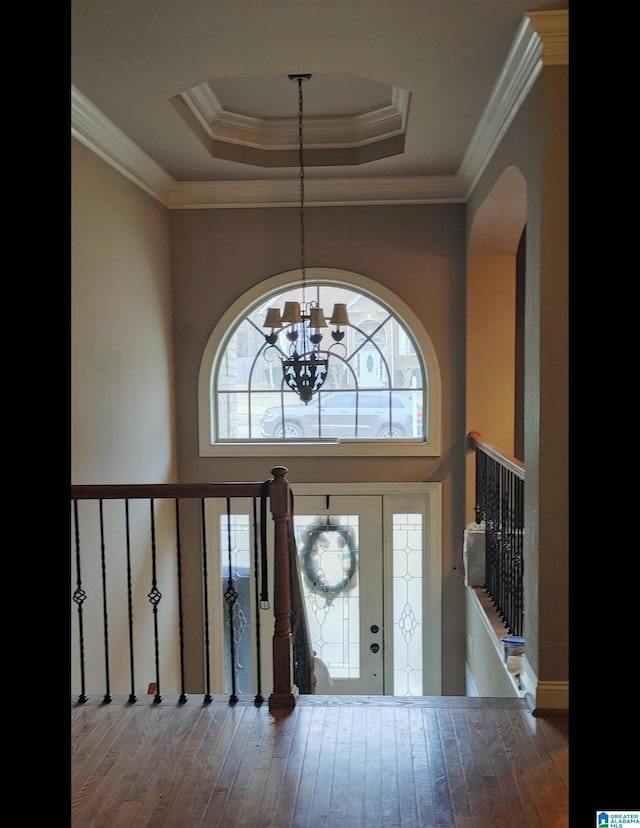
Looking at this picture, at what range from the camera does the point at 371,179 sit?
16.5 feet

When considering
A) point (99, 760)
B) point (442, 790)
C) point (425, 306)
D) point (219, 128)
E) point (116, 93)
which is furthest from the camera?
point (425, 306)

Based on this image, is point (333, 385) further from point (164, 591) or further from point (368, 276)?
point (164, 591)

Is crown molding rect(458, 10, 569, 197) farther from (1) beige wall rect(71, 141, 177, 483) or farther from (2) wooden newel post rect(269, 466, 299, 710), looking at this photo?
(1) beige wall rect(71, 141, 177, 483)

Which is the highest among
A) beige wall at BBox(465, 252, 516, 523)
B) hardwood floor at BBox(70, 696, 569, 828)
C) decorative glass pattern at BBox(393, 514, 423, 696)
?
beige wall at BBox(465, 252, 516, 523)

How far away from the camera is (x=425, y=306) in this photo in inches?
207

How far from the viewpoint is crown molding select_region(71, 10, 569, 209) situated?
2688 millimetres

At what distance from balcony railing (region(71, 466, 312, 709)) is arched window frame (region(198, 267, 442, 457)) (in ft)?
2.24

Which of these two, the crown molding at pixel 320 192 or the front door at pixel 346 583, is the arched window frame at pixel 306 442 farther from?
the crown molding at pixel 320 192

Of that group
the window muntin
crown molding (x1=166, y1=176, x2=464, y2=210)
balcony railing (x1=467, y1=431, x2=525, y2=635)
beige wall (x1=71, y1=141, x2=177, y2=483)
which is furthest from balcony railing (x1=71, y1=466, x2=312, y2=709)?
crown molding (x1=166, y1=176, x2=464, y2=210)

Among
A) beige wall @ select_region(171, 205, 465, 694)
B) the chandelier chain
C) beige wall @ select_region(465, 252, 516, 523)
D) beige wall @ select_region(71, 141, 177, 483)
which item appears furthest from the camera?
beige wall @ select_region(171, 205, 465, 694)
